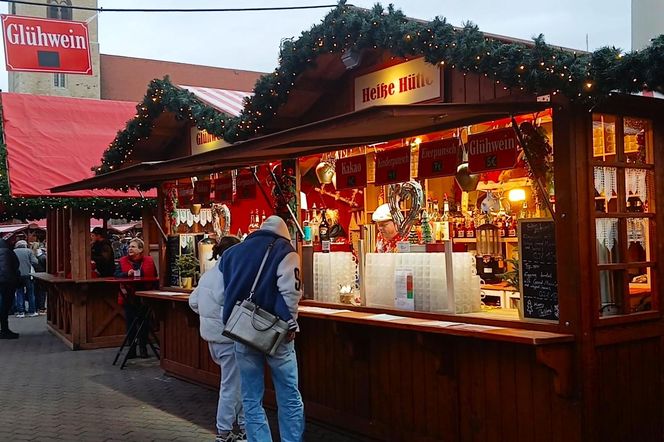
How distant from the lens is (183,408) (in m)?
7.87

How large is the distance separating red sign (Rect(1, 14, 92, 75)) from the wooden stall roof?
6817 millimetres

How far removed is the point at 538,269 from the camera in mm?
5172

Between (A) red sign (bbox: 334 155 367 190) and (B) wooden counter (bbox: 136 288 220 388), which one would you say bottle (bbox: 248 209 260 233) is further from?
(A) red sign (bbox: 334 155 367 190)

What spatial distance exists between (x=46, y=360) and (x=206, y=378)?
377 centimetres

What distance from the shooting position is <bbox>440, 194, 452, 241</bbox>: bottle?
25.6ft

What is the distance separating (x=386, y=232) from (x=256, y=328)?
79.4 inches

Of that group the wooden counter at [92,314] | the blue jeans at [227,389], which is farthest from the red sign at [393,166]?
the wooden counter at [92,314]

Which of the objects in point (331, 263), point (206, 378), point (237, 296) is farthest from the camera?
point (206, 378)

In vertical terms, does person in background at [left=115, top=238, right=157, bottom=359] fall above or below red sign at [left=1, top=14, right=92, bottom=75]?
below

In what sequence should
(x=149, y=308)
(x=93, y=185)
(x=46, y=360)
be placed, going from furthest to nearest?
(x=46, y=360) < (x=149, y=308) < (x=93, y=185)

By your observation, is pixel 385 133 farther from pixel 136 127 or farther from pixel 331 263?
pixel 136 127

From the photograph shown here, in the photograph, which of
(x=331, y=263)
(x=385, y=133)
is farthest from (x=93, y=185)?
(x=385, y=133)

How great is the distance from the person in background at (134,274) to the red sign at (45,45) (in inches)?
167

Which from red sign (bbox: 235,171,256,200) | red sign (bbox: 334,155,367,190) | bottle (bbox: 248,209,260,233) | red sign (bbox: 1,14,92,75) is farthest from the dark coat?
red sign (bbox: 334,155,367,190)
